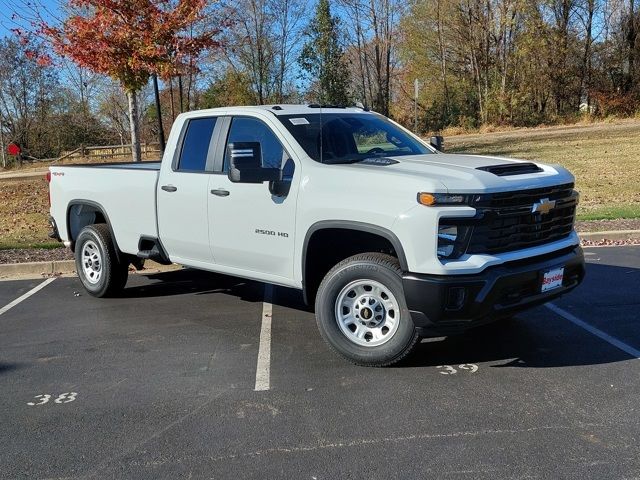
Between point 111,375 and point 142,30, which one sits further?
point 142,30

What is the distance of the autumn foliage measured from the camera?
11961 mm

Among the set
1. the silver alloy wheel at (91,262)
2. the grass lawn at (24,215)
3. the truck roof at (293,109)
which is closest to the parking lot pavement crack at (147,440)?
the truck roof at (293,109)

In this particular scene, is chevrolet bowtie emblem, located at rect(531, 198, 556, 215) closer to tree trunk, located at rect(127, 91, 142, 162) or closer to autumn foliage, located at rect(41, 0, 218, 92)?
autumn foliage, located at rect(41, 0, 218, 92)

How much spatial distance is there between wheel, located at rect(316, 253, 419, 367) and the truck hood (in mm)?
661

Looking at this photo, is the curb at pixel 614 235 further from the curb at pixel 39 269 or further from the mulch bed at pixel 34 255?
the mulch bed at pixel 34 255

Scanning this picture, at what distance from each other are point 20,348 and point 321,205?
3.04m

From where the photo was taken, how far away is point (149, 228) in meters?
6.41

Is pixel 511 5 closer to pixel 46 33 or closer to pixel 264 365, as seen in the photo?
pixel 46 33

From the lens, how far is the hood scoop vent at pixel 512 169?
4559 millimetres

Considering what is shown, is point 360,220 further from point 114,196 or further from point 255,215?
point 114,196

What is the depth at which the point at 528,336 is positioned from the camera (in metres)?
5.41

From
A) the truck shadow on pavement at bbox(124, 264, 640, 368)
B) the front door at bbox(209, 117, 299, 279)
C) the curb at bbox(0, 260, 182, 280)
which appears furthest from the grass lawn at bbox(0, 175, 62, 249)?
the front door at bbox(209, 117, 299, 279)

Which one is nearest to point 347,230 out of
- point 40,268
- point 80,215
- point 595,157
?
point 80,215

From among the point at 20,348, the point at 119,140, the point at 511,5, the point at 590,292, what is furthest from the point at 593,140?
the point at 119,140
